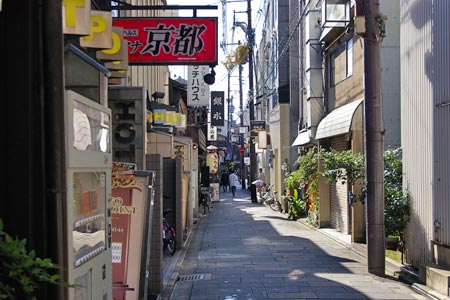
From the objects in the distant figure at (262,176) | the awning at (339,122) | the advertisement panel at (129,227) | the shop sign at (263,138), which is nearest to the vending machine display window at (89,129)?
the advertisement panel at (129,227)

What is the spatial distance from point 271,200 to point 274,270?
20.3 metres

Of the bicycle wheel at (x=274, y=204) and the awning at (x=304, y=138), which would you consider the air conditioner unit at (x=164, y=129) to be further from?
the bicycle wheel at (x=274, y=204)

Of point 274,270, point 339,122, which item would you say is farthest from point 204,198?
point 274,270

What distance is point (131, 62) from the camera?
31.1 feet

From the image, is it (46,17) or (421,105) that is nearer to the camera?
(46,17)

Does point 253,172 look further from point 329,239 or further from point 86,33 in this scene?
point 86,33

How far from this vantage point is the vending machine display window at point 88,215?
415 centimetres

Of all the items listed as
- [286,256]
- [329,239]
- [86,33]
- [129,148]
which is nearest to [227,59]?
[329,239]

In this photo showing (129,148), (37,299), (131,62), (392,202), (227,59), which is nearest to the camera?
(37,299)

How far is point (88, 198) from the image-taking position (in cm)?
450

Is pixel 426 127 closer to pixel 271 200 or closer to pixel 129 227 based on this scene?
pixel 129 227

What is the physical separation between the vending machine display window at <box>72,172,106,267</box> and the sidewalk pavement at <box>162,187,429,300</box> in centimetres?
412

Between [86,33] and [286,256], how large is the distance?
9072 mm

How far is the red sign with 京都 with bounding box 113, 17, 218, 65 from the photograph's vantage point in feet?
30.3
